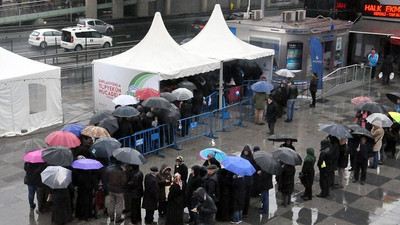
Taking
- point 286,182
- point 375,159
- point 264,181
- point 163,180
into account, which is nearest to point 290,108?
point 375,159

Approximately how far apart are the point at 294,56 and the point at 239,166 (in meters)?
14.7

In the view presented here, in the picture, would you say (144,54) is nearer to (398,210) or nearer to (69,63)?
(398,210)

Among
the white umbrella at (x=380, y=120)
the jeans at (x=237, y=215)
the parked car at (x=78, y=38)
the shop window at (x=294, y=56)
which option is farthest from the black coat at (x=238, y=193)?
the parked car at (x=78, y=38)

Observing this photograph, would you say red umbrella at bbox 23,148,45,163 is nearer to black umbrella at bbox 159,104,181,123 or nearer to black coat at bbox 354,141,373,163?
black umbrella at bbox 159,104,181,123

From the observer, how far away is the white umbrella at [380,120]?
575 inches

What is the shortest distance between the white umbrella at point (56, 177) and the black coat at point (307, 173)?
5202mm

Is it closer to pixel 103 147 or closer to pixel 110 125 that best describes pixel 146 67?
pixel 110 125

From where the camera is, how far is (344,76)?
81.5 ft

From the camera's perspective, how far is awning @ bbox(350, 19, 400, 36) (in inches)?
1099

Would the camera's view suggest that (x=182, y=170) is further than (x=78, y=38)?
No

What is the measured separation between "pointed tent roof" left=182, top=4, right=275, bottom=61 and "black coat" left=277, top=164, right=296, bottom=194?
8576 millimetres

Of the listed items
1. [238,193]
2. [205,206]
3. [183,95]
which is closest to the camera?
→ [205,206]

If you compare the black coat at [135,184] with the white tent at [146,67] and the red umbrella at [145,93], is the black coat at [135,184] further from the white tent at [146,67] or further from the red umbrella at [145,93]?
the white tent at [146,67]

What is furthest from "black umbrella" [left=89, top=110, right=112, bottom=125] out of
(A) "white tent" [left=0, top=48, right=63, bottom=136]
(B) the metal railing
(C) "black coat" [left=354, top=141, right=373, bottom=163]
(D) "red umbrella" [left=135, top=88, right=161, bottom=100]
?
(B) the metal railing
